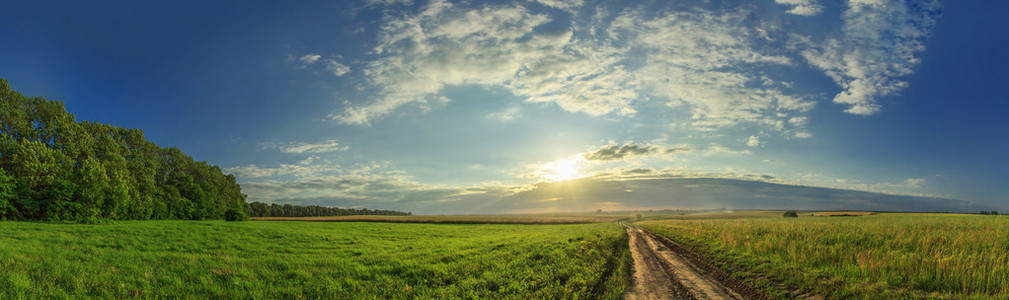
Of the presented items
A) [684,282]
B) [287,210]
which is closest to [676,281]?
[684,282]

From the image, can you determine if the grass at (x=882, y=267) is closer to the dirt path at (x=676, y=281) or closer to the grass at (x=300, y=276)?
the dirt path at (x=676, y=281)

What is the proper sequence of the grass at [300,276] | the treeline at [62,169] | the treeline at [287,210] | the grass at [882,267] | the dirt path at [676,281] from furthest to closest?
the treeline at [287,210] → the treeline at [62,169] → the dirt path at [676,281] → the grass at [300,276] → the grass at [882,267]

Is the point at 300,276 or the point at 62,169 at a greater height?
the point at 62,169

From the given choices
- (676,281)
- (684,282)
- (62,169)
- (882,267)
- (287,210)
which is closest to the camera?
(882,267)

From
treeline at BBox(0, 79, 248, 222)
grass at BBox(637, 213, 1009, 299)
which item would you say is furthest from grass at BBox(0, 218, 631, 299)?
treeline at BBox(0, 79, 248, 222)

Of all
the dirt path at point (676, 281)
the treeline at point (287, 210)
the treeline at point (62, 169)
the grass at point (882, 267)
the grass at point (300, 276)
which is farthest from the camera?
the treeline at point (287, 210)

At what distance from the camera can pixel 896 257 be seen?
12.2 m

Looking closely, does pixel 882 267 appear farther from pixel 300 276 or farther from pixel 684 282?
pixel 300 276

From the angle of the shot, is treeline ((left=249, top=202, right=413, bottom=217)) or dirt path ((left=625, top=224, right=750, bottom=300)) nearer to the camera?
dirt path ((left=625, top=224, right=750, bottom=300))

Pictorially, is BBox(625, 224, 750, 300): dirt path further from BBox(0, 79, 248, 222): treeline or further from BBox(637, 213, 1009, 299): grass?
BBox(0, 79, 248, 222): treeline

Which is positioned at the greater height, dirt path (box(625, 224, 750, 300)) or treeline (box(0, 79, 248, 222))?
treeline (box(0, 79, 248, 222))

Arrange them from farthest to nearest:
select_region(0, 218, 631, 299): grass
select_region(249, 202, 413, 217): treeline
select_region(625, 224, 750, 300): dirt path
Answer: select_region(249, 202, 413, 217): treeline, select_region(625, 224, 750, 300): dirt path, select_region(0, 218, 631, 299): grass

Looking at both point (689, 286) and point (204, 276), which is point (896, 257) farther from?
point (204, 276)

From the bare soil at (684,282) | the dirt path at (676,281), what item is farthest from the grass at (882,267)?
the dirt path at (676,281)
